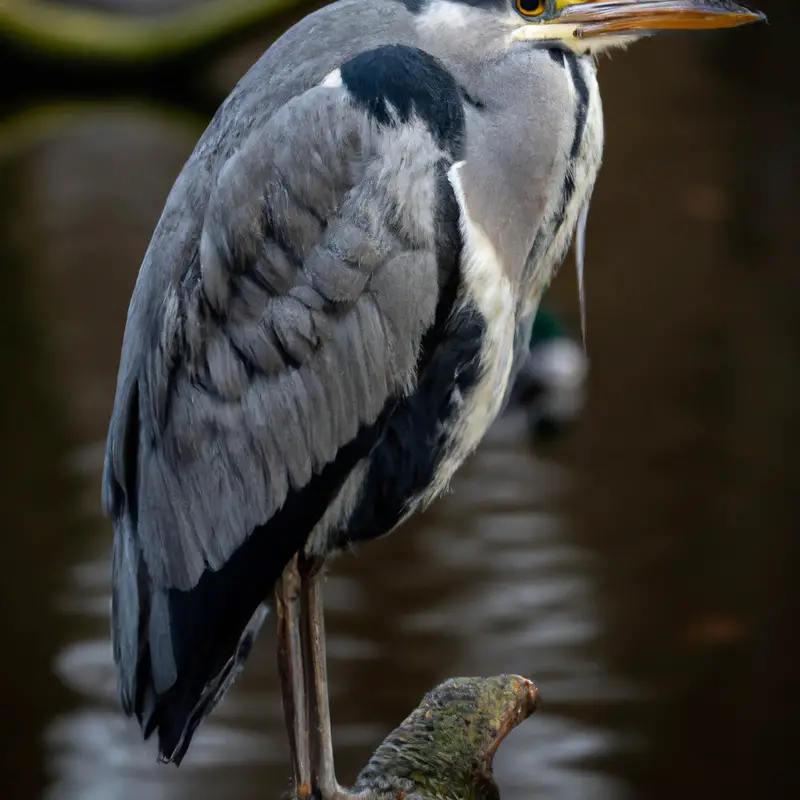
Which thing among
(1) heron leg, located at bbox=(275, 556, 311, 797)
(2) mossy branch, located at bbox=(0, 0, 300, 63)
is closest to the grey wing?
(1) heron leg, located at bbox=(275, 556, 311, 797)

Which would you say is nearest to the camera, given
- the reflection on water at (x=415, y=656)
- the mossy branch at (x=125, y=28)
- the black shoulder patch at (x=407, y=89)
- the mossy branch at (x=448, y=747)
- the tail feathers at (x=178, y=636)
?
the black shoulder patch at (x=407, y=89)

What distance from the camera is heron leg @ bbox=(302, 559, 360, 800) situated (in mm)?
2232

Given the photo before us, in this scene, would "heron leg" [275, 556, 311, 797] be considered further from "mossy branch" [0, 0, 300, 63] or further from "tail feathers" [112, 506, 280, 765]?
"mossy branch" [0, 0, 300, 63]

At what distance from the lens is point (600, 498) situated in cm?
468

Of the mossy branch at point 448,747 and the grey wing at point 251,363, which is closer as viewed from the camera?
the grey wing at point 251,363

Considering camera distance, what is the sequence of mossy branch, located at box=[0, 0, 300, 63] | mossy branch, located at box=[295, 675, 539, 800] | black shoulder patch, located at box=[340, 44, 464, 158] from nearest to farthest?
black shoulder patch, located at box=[340, 44, 464, 158]
mossy branch, located at box=[295, 675, 539, 800]
mossy branch, located at box=[0, 0, 300, 63]

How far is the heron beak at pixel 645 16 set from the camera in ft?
6.34

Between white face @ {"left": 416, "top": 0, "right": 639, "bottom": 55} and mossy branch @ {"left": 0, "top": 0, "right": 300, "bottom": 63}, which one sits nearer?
white face @ {"left": 416, "top": 0, "right": 639, "bottom": 55}

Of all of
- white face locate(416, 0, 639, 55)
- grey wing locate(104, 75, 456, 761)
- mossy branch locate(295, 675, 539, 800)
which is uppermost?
white face locate(416, 0, 639, 55)

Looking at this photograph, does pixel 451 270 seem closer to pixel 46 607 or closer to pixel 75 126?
pixel 46 607

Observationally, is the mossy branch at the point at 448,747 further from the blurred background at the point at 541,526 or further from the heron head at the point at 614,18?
the blurred background at the point at 541,526

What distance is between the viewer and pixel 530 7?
78.2 inches

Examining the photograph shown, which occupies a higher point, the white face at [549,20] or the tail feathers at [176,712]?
the white face at [549,20]

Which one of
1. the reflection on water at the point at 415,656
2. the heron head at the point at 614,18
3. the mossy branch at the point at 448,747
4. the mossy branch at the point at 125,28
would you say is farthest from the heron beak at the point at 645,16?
the mossy branch at the point at 125,28
